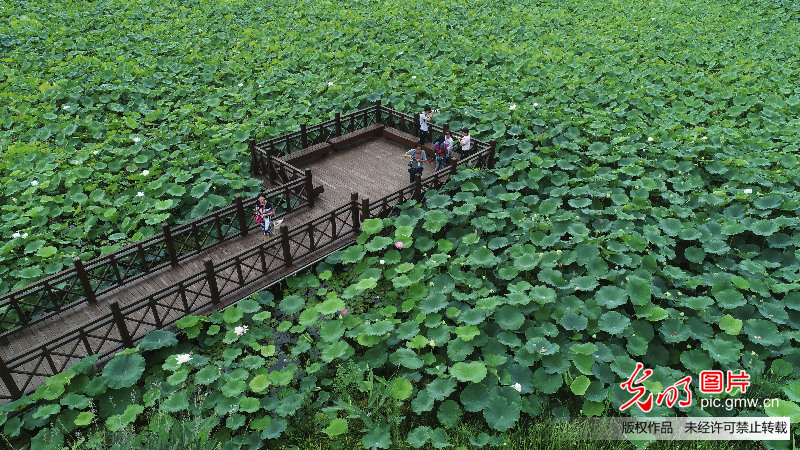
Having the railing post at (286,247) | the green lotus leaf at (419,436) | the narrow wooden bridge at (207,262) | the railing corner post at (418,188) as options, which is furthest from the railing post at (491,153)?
the green lotus leaf at (419,436)

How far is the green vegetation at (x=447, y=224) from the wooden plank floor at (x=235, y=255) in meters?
0.46

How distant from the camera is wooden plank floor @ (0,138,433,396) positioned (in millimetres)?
7266

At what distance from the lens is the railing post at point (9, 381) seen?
20.4 ft

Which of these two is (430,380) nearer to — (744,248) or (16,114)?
(744,248)

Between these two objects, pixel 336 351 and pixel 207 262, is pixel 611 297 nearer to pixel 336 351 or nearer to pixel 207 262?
pixel 336 351

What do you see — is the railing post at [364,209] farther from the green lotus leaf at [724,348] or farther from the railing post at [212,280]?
the green lotus leaf at [724,348]

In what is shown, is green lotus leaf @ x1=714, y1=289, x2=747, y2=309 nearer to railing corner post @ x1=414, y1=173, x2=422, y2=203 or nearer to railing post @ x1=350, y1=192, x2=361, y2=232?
railing corner post @ x1=414, y1=173, x2=422, y2=203

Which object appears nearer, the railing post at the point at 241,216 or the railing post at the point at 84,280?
the railing post at the point at 84,280

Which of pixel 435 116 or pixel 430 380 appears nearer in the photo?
pixel 430 380

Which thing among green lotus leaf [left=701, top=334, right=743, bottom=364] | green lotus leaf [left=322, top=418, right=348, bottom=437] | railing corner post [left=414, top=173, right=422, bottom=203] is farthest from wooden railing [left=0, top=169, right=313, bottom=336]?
green lotus leaf [left=701, top=334, right=743, bottom=364]

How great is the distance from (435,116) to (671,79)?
25.4 ft

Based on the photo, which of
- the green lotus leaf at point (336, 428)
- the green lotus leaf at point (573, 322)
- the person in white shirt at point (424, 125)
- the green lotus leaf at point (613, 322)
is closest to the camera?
the green lotus leaf at point (336, 428)

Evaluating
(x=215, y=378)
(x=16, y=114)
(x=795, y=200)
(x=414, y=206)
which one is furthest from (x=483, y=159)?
(x=16, y=114)

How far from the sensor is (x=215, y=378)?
22.9 ft
